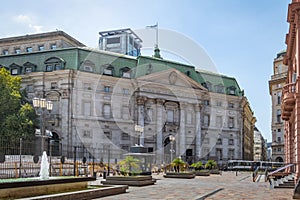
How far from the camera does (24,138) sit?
5484cm

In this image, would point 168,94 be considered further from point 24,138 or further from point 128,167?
point 128,167

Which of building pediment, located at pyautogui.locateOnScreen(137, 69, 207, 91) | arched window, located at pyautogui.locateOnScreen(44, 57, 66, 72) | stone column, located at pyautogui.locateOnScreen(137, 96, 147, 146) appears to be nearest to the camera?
arched window, located at pyautogui.locateOnScreen(44, 57, 66, 72)

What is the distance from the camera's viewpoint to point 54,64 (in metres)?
65.1

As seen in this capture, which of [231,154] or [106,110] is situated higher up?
[106,110]

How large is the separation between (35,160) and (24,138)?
21922 millimetres

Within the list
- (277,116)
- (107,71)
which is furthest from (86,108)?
(277,116)

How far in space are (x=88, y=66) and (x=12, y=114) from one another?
1458cm

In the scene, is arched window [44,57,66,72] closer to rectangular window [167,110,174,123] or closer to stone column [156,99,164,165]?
stone column [156,99,164,165]

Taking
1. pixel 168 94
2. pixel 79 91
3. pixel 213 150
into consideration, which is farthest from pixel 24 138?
pixel 213 150

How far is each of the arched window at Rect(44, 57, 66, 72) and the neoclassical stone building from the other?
151mm

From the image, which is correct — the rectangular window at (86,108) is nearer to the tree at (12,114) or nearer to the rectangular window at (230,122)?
the tree at (12,114)

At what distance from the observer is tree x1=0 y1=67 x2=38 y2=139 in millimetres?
54469

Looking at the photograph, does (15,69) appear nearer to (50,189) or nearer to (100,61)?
(100,61)

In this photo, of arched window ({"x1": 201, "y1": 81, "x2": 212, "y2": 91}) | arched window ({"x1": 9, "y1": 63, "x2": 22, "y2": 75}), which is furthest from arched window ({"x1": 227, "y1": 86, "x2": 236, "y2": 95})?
arched window ({"x1": 9, "y1": 63, "x2": 22, "y2": 75})
